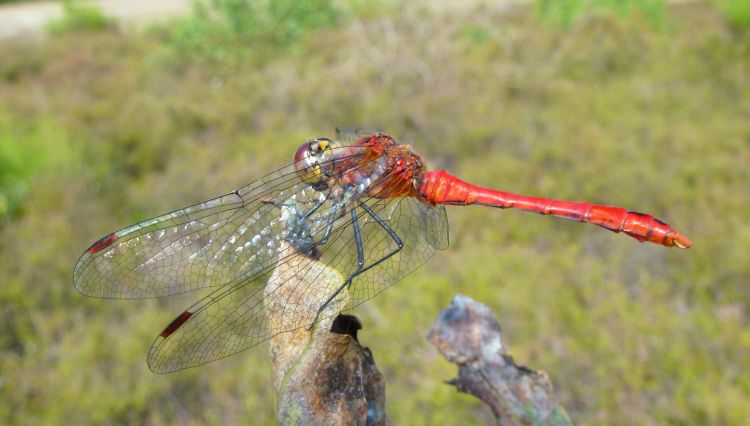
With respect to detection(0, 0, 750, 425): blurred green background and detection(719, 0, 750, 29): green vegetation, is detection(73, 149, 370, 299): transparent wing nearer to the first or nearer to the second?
detection(0, 0, 750, 425): blurred green background

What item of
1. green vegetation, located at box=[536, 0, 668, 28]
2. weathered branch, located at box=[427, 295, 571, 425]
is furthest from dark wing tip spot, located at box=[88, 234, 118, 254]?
green vegetation, located at box=[536, 0, 668, 28]

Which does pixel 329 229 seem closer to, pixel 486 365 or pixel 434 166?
pixel 486 365

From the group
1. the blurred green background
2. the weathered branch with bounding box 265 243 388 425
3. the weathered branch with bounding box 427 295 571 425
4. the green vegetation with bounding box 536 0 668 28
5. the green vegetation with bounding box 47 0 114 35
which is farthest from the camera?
the green vegetation with bounding box 47 0 114 35

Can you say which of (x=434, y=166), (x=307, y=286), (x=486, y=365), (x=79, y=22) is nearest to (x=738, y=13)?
(x=434, y=166)

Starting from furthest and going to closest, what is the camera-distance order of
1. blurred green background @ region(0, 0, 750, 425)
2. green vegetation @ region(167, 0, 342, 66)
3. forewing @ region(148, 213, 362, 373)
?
green vegetation @ region(167, 0, 342, 66), blurred green background @ region(0, 0, 750, 425), forewing @ region(148, 213, 362, 373)

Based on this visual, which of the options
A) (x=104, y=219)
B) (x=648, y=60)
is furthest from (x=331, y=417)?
(x=648, y=60)

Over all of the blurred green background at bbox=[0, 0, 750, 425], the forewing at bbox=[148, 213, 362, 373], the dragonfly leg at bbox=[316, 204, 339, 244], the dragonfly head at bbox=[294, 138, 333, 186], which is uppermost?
the blurred green background at bbox=[0, 0, 750, 425]

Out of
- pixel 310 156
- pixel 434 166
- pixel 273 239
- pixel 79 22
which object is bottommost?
pixel 273 239

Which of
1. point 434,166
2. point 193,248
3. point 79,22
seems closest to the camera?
point 193,248
